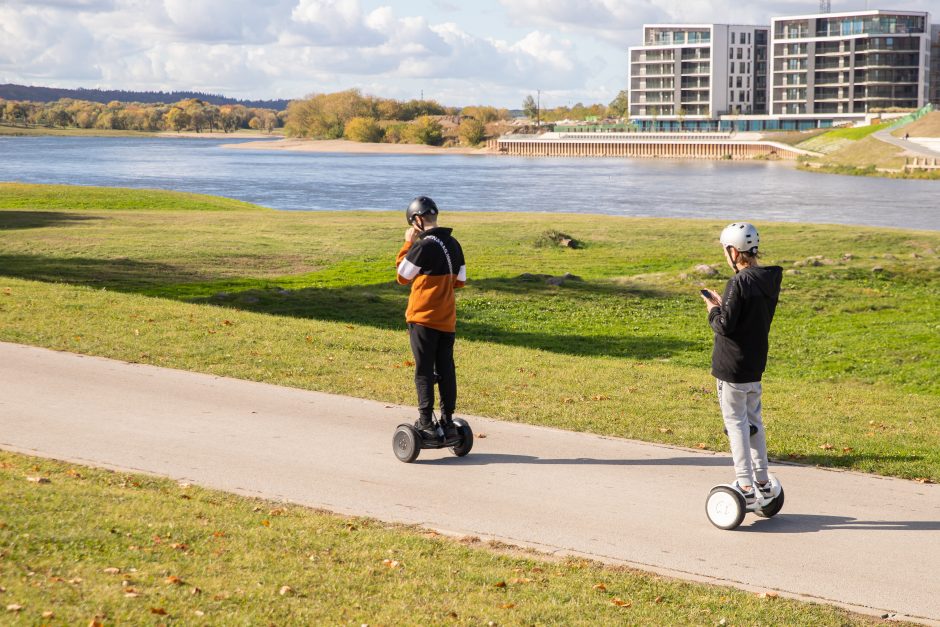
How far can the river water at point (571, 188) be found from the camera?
199ft

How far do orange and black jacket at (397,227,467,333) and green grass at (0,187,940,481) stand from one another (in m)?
2.18

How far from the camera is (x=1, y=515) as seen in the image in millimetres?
6691

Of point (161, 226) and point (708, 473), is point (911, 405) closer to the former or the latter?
point (708, 473)

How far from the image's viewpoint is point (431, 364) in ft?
30.2

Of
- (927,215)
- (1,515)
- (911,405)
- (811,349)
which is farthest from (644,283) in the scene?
(927,215)

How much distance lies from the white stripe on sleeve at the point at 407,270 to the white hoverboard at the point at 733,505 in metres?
2.92

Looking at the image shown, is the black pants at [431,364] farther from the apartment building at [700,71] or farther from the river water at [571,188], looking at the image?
the apartment building at [700,71]

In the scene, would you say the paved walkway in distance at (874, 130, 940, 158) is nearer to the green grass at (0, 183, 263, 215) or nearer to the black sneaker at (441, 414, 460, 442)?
the green grass at (0, 183, 263, 215)

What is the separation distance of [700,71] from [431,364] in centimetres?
16792

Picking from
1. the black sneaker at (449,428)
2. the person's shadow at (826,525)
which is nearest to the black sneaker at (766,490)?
the person's shadow at (826,525)

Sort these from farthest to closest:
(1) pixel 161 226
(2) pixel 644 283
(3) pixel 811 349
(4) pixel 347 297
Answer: (1) pixel 161 226, (2) pixel 644 283, (4) pixel 347 297, (3) pixel 811 349

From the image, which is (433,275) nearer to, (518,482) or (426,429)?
(426,429)

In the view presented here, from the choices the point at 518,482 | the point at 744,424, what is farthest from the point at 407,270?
the point at 744,424

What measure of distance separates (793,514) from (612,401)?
394 cm
